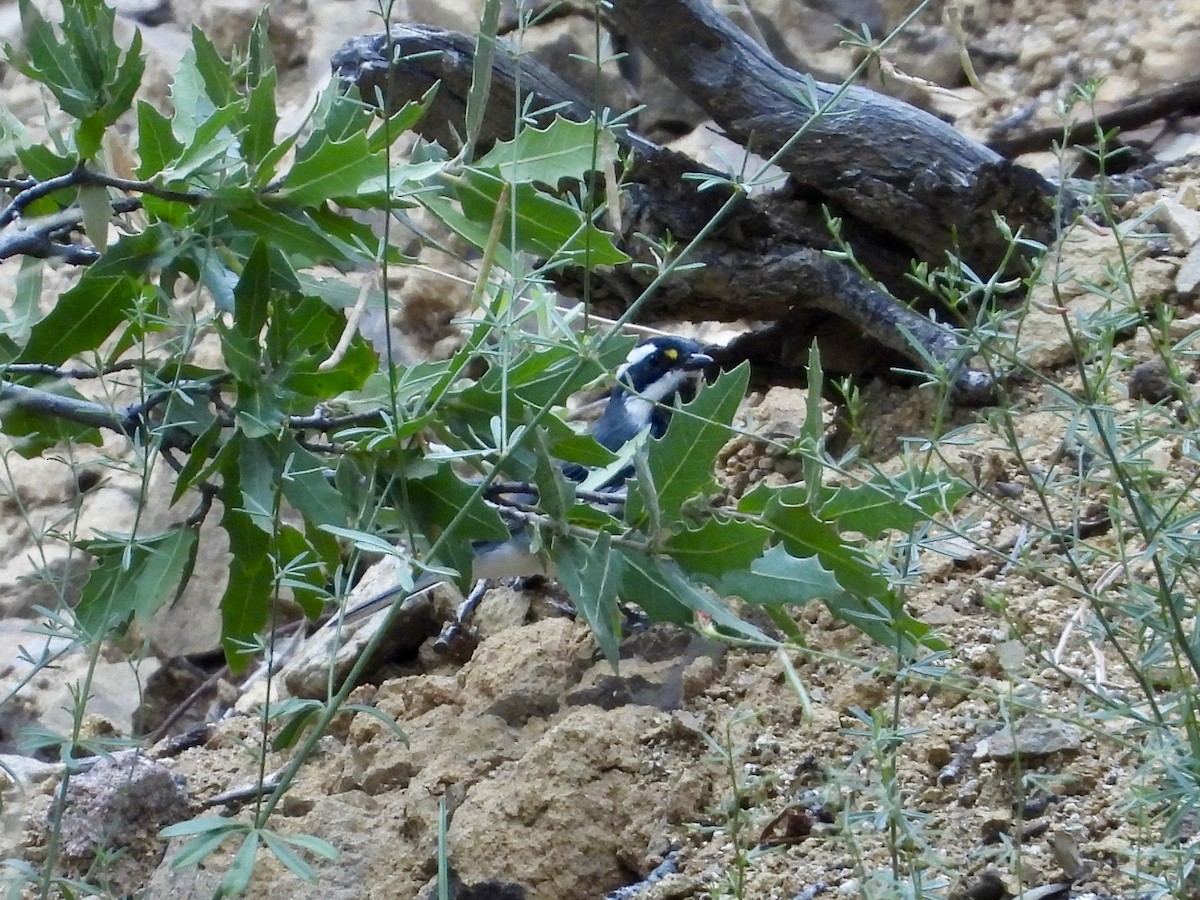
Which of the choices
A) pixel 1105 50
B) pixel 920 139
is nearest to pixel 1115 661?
pixel 920 139

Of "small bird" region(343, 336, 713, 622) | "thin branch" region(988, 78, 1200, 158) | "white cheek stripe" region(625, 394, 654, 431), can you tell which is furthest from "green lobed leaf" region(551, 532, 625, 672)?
"thin branch" region(988, 78, 1200, 158)

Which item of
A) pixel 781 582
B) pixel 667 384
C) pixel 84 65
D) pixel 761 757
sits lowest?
pixel 667 384

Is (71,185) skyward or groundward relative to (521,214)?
skyward

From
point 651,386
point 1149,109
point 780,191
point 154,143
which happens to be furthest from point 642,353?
A: point 154,143

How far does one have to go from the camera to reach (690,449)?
1996 mm

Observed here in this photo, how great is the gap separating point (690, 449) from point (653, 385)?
2.17m

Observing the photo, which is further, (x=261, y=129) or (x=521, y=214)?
(x=521, y=214)

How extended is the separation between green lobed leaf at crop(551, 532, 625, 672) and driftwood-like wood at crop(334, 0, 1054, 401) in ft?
→ 4.07

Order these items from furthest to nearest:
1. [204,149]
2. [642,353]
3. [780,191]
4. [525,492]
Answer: [642,353]
[780,191]
[525,492]
[204,149]

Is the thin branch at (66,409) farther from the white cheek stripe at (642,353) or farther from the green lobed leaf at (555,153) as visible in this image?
the white cheek stripe at (642,353)

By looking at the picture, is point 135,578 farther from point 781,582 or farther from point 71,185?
point 781,582

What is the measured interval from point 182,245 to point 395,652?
4.68 feet

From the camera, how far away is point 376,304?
2365mm

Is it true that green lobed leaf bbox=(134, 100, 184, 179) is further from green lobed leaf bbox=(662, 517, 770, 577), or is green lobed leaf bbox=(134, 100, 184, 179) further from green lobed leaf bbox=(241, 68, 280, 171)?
green lobed leaf bbox=(662, 517, 770, 577)
